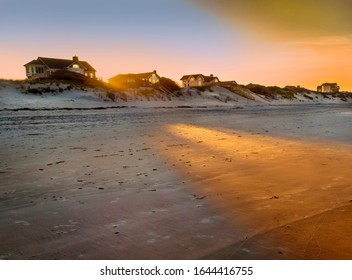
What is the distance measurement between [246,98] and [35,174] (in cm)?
4302

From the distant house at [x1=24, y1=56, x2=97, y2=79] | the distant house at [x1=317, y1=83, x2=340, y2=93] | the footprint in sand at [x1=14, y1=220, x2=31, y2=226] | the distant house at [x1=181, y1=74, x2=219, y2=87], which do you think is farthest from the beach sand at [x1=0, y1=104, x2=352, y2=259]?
the distant house at [x1=317, y1=83, x2=340, y2=93]

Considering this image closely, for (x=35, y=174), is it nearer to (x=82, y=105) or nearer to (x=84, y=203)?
(x=84, y=203)

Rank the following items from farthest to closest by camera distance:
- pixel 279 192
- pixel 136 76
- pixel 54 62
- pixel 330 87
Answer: pixel 330 87, pixel 136 76, pixel 54 62, pixel 279 192

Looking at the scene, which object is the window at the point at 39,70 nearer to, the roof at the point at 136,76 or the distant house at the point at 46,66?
the distant house at the point at 46,66

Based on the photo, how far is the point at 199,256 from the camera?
8.61 ft

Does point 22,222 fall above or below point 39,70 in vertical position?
below

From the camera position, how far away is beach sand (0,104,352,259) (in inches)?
109

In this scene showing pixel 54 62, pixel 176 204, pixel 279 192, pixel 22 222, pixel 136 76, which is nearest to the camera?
pixel 22 222

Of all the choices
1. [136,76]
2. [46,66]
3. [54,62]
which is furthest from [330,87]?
[46,66]

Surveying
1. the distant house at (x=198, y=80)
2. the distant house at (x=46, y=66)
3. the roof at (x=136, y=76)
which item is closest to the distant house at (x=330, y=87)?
the distant house at (x=198, y=80)

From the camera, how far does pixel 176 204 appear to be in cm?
388

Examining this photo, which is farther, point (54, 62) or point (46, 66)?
point (54, 62)

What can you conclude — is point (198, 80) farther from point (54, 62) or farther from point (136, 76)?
point (54, 62)

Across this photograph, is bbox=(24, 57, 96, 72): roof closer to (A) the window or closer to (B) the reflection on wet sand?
(A) the window
